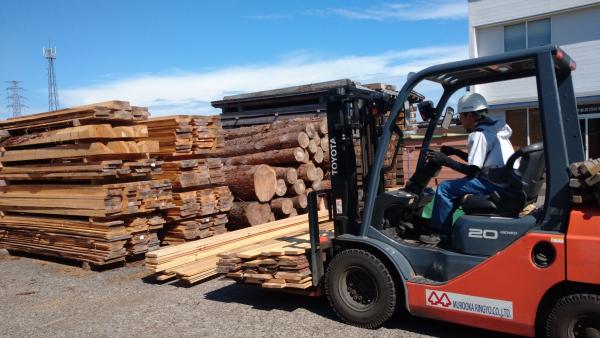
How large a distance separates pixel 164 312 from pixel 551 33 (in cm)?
1787

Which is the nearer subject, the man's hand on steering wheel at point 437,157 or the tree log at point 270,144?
the man's hand on steering wheel at point 437,157

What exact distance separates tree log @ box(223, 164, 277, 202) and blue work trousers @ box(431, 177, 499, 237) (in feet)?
19.2

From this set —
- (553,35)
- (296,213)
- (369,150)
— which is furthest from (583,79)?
(369,150)

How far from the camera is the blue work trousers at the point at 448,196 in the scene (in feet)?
16.2

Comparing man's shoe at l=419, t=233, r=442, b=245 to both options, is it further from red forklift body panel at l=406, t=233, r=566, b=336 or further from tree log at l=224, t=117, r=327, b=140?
tree log at l=224, t=117, r=327, b=140

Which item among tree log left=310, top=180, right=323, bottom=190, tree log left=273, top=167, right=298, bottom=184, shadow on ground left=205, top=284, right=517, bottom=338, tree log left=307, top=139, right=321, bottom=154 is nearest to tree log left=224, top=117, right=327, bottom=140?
tree log left=307, top=139, right=321, bottom=154

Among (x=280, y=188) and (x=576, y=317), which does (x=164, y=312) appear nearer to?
(x=576, y=317)

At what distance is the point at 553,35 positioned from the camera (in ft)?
63.2

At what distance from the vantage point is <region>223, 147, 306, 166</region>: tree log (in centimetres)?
1127

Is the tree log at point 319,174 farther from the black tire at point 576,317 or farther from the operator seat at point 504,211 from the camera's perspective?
the black tire at point 576,317

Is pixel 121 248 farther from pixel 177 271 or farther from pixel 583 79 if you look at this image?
pixel 583 79

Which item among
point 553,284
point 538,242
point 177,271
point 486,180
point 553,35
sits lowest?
point 177,271

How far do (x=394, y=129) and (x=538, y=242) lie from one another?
1728mm

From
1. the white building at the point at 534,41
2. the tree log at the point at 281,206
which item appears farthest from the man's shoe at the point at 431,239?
the white building at the point at 534,41
